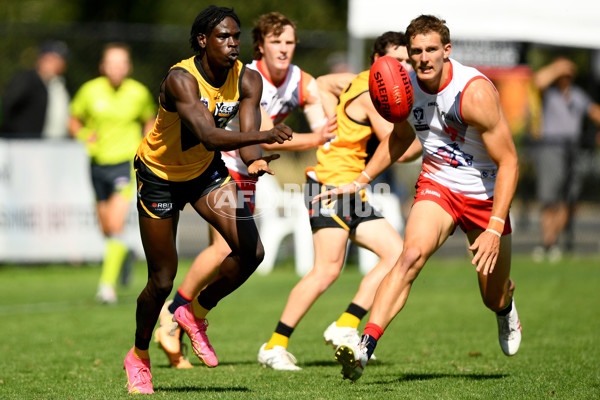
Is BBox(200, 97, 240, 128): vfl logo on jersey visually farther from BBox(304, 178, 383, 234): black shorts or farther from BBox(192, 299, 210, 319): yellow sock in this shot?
BBox(304, 178, 383, 234): black shorts

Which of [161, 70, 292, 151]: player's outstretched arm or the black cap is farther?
the black cap

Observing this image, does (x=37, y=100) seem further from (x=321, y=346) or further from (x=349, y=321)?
(x=349, y=321)

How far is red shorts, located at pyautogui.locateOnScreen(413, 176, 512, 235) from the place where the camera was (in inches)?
231

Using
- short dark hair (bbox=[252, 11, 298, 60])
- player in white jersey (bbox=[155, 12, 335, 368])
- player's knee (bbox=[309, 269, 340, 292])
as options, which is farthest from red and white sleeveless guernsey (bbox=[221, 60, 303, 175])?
player's knee (bbox=[309, 269, 340, 292])

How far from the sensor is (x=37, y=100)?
1426 centimetres

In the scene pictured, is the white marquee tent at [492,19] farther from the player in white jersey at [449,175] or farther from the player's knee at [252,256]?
the player's knee at [252,256]

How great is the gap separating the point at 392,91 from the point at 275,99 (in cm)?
176

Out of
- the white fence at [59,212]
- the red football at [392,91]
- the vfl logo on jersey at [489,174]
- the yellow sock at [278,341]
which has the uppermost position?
the red football at [392,91]

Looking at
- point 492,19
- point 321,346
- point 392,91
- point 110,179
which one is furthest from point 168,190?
point 492,19

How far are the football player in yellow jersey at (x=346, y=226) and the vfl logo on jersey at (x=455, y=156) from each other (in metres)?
1.09

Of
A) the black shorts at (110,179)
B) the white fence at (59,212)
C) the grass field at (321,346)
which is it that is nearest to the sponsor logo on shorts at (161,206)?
the grass field at (321,346)

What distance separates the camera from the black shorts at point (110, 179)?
1079 centimetres

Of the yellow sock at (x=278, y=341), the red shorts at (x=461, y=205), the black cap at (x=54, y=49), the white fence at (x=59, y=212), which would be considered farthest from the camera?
the black cap at (x=54, y=49)

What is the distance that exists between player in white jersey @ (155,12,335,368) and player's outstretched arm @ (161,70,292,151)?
158 centimetres
